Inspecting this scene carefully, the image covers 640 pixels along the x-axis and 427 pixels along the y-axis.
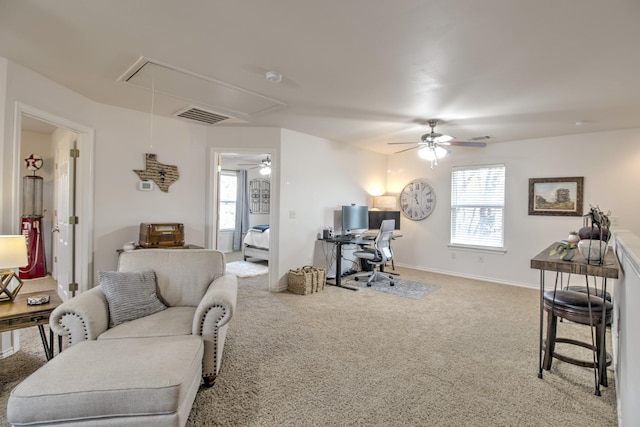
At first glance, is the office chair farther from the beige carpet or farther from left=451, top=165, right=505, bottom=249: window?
left=451, top=165, right=505, bottom=249: window

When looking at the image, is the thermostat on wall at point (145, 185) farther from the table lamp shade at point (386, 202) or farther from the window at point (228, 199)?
the window at point (228, 199)

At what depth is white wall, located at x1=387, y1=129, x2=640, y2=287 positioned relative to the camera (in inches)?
176

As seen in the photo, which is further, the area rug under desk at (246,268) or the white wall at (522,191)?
the area rug under desk at (246,268)

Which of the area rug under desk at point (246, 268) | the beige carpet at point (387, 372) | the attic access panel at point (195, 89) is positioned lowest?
the beige carpet at point (387, 372)

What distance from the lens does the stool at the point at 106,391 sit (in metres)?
1.44

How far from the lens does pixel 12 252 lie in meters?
2.25

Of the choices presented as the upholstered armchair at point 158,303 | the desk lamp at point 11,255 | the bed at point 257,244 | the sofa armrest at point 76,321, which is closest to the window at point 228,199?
the bed at point 257,244

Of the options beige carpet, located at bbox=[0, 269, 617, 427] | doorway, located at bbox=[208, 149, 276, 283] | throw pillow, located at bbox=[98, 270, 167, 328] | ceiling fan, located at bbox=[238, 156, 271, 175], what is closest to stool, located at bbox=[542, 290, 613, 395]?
beige carpet, located at bbox=[0, 269, 617, 427]

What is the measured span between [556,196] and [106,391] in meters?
5.84

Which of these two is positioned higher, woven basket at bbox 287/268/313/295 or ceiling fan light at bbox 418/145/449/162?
ceiling fan light at bbox 418/145/449/162

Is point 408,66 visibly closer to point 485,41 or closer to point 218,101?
point 485,41

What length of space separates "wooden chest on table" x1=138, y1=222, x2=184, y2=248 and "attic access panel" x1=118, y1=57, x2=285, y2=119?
58.1 inches

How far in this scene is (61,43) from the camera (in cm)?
229

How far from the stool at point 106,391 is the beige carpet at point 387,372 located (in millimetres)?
454
